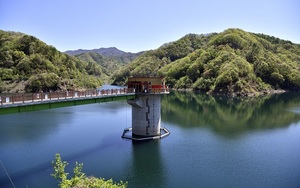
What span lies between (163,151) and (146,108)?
28.3 feet

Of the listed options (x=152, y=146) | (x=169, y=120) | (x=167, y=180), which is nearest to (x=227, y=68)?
(x=169, y=120)

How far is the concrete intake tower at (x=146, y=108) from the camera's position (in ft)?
155

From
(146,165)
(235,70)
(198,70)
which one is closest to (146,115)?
(146,165)

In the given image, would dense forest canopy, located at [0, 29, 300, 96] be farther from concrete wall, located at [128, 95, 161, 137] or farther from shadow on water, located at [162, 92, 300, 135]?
concrete wall, located at [128, 95, 161, 137]

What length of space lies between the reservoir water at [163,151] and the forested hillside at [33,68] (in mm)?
59535

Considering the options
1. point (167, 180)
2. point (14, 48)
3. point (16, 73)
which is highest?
point (14, 48)

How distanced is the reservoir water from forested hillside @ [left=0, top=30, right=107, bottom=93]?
195 ft

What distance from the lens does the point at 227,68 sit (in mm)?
138625

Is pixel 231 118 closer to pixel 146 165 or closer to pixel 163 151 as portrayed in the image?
pixel 163 151

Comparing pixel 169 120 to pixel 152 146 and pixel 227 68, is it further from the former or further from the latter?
pixel 227 68

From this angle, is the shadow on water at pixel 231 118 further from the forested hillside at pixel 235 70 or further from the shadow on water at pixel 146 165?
the forested hillside at pixel 235 70

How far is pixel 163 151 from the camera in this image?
42.4 meters

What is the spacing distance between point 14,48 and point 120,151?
412 feet

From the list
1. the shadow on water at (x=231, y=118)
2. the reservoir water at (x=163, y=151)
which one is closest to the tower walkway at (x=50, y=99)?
the reservoir water at (x=163, y=151)
